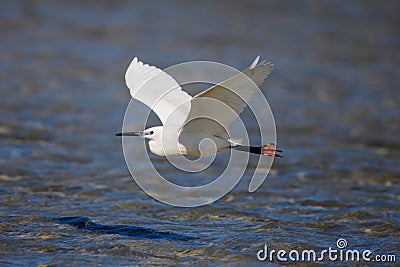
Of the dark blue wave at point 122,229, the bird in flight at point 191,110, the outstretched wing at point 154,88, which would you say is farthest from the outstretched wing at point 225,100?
the dark blue wave at point 122,229

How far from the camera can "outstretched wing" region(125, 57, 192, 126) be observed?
23.5 ft

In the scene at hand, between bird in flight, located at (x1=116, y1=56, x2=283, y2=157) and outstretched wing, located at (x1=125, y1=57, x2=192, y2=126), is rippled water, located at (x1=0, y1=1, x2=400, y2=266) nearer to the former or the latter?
bird in flight, located at (x1=116, y1=56, x2=283, y2=157)

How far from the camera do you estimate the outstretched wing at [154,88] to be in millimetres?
7176

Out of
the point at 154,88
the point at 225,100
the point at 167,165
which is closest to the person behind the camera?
the point at 225,100

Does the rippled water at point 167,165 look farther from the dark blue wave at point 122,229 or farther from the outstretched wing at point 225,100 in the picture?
the outstretched wing at point 225,100

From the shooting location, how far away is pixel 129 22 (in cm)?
1762

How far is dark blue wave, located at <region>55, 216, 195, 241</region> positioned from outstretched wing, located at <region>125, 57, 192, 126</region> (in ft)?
3.68

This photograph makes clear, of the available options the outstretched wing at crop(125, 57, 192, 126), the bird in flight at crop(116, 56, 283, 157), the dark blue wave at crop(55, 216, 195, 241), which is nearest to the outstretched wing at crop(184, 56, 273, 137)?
the bird in flight at crop(116, 56, 283, 157)

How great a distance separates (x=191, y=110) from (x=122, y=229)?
144cm

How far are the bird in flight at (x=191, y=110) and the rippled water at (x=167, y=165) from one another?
2.94 ft

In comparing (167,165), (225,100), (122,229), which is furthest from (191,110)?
(167,165)

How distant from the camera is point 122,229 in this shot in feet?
24.2

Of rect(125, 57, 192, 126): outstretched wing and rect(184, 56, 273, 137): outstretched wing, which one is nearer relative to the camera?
rect(184, 56, 273, 137): outstretched wing

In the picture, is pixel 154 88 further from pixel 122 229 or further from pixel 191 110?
pixel 122 229
